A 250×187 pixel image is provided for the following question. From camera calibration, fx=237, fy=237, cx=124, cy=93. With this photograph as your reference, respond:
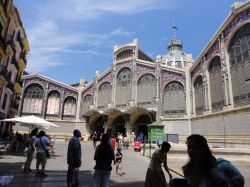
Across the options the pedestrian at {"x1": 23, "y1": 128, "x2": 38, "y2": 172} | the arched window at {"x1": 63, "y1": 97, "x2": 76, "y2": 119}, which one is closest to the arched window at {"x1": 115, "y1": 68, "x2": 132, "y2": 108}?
the arched window at {"x1": 63, "y1": 97, "x2": 76, "y2": 119}

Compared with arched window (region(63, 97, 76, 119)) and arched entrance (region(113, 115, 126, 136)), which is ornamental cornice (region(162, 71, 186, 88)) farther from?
arched window (region(63, 97, 76, 119))

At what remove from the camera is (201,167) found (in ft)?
8.20

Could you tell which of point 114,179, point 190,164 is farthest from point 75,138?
point 190,164

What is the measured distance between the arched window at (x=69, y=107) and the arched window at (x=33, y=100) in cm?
378

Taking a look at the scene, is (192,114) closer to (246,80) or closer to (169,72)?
(169,72)

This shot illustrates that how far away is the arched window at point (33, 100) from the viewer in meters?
38.0

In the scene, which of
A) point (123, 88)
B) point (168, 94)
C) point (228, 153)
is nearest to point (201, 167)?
point (228, 153)

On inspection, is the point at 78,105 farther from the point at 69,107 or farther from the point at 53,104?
the point at 53,104

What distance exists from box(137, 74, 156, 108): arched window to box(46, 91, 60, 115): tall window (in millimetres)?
14430

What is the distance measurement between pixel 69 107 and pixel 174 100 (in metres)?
18.0

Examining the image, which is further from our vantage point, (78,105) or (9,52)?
(78,105)

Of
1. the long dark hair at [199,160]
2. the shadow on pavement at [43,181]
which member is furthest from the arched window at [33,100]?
the long dark hair at [199,160]

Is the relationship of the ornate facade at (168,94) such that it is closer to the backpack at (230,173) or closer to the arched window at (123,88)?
the arched window at (123,88)

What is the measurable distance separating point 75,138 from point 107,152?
1611 mm
